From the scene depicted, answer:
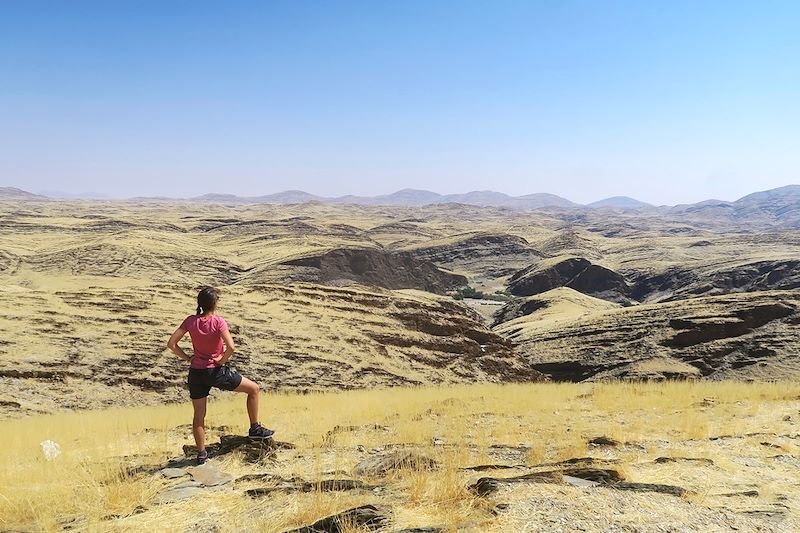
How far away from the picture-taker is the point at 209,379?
663 centimetres

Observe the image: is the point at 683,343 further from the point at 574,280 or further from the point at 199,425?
the point at 574,280

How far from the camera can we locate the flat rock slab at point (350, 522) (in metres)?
4.18

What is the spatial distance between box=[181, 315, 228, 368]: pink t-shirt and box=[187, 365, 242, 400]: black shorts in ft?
0.24

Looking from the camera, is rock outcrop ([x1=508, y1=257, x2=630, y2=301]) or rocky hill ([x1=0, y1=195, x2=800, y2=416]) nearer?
rocky hill ([x1=0, y1=195, x2=800, y2=416])

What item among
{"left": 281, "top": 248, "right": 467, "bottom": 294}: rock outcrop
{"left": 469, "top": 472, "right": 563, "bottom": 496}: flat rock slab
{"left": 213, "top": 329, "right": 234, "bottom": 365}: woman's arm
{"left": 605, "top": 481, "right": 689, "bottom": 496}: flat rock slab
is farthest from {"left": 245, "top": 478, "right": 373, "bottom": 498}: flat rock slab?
{"left": 281, "top": 248, "right": 467, "bottom": 294}: rock outcrop

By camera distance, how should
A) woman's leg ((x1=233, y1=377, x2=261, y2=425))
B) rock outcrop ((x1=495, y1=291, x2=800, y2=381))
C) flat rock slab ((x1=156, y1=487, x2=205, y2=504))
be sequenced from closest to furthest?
1. flat rock slab ((x1=156, y1=487, x2=205, y2=504))
2. woman's leg ((x1=233, y1=377, x2=261, y2=425))
3. rock outcrop ((x1=495, y1=291, x2=800, y2=381))

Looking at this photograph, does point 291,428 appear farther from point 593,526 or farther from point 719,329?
point 719,329

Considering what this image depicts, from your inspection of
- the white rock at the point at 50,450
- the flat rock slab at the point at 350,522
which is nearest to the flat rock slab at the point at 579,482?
the flat rock slab at the point at 350,522

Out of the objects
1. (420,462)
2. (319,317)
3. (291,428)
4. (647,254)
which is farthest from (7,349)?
(647,254)

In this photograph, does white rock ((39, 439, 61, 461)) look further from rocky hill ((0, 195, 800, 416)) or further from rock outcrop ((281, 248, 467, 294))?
rock outcrop ((281, 248, 467, 294))

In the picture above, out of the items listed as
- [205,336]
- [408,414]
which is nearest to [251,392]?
[205,336]

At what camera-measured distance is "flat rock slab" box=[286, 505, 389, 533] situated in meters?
4.18

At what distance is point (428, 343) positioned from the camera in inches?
976

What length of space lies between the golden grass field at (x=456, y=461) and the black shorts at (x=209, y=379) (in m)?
0.92
